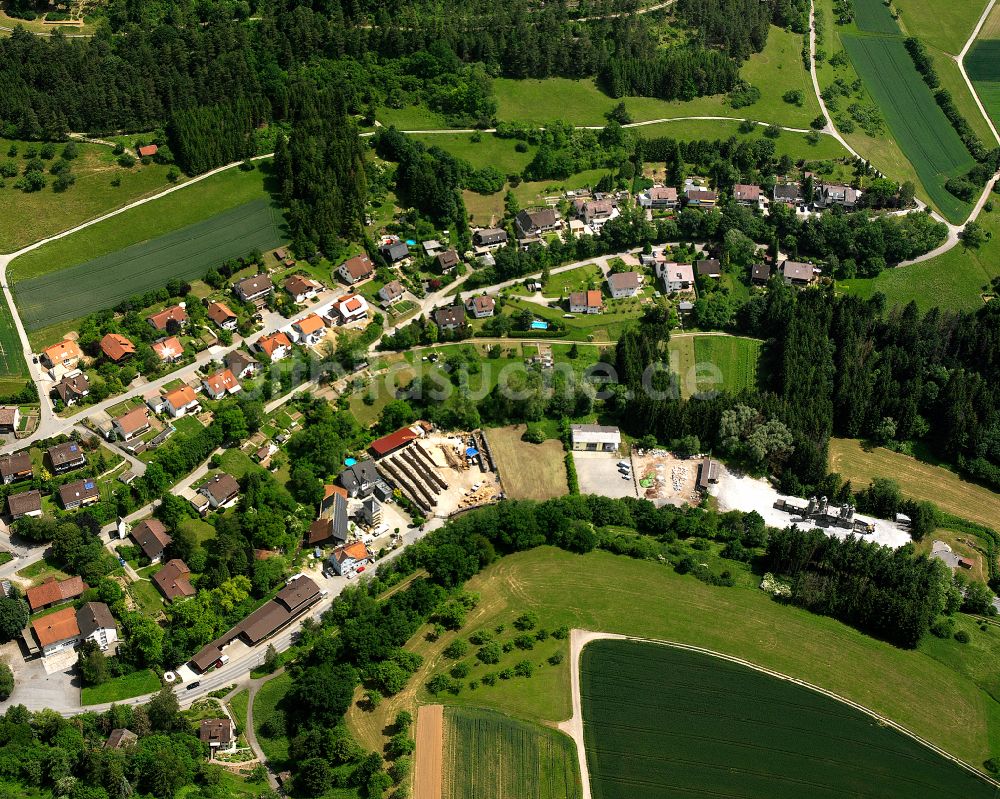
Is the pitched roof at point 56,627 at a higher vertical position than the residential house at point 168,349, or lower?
lower

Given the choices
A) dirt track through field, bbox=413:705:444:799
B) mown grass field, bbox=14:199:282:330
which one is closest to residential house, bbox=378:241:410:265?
mown grass field, bbox=14:199:282:330

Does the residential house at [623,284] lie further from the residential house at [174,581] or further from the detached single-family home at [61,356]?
the detached single-family home at [61,356]

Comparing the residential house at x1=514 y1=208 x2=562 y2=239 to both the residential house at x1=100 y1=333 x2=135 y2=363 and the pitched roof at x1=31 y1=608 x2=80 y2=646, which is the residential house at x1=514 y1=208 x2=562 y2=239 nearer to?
the residential house at x1=100 y1=333 x2=135 y2=363

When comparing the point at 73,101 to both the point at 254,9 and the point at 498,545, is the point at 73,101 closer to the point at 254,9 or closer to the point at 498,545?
the point at 254,9

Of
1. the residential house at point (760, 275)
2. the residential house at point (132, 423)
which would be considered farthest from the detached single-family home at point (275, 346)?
the residential house at point (760, 275)

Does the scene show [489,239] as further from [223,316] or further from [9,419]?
[9,419]

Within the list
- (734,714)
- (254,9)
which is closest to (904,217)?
(734,714)

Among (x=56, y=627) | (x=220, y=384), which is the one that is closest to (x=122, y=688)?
(x=56, y=627)
